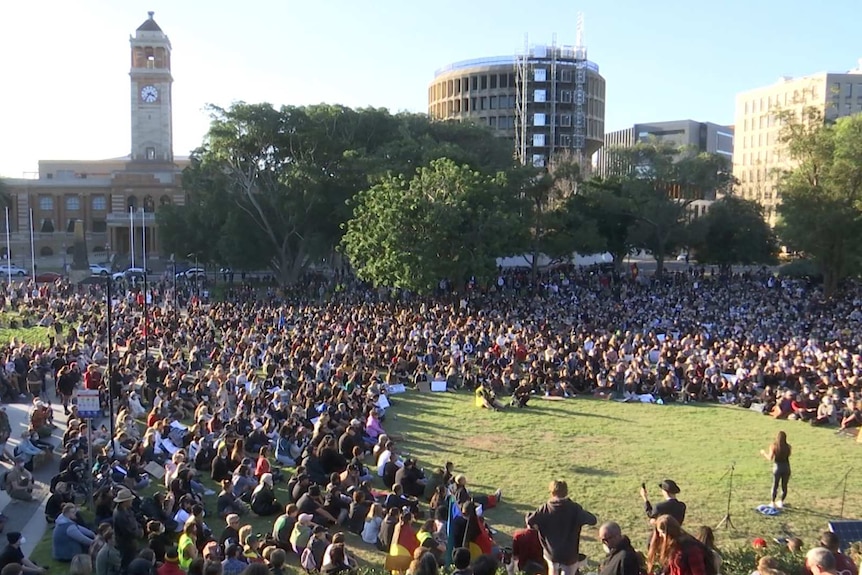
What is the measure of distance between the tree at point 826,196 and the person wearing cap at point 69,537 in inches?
1495

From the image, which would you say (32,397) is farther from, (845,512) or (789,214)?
(789,214)

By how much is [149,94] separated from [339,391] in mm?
64322

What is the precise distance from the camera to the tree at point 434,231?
33.0m

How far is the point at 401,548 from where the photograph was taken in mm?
9156

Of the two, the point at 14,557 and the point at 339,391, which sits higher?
the point at 339,391

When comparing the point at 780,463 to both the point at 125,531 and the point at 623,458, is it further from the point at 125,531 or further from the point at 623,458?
the point at 125,531

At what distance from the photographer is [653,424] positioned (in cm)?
1770

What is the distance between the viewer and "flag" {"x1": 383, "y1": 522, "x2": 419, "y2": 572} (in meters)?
8.98

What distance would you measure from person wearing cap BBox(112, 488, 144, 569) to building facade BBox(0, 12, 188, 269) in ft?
210

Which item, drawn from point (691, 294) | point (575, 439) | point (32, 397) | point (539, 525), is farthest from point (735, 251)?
point (539, 525)

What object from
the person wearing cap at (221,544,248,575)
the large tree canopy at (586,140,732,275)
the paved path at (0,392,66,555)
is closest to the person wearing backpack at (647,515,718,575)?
the person wearing cap at (221,544,248,575)

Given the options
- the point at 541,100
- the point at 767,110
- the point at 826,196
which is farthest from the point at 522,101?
the point at 826,196

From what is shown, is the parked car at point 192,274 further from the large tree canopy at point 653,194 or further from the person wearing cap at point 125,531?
the person wearing cap at point 125,531

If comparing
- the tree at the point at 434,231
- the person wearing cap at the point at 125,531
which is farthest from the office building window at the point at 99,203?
the person wearing cap at the point at 125,531
